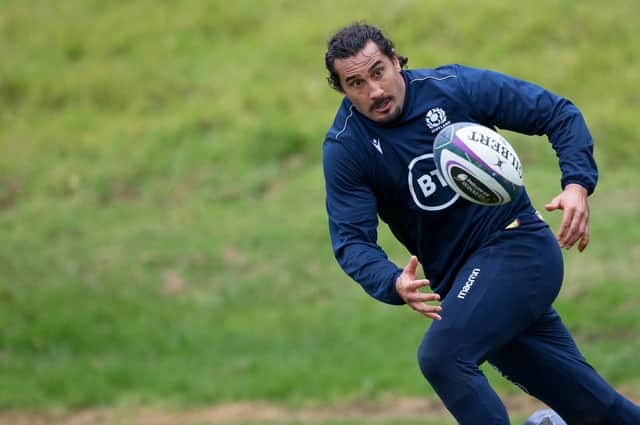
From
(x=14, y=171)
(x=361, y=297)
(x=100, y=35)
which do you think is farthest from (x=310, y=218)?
(x=100, y=35)

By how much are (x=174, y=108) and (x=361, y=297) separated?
7948mm

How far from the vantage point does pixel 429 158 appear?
574cm

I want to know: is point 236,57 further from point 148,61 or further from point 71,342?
point 71,342

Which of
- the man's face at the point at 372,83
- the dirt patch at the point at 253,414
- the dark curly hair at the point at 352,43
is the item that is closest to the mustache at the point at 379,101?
the man's face at the point at 372,83

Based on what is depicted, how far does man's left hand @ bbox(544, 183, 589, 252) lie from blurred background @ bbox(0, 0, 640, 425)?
562cm

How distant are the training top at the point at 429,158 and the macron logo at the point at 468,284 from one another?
0.63ft

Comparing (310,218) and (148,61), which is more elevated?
(148,61)

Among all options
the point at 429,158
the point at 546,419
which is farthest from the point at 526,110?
the point at 546,419

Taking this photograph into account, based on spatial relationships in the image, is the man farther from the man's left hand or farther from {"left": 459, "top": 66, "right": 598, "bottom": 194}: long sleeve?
the man's left hand

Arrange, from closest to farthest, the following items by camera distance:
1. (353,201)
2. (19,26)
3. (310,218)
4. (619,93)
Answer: (353,201) → (310,218) → (619,93) → (19,26)

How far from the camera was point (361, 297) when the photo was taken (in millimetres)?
14711

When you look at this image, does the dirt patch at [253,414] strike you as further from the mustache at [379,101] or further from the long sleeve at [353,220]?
the mustache at [379,101]

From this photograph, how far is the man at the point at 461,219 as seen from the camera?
219 inches

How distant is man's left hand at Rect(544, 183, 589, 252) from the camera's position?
530 cm
